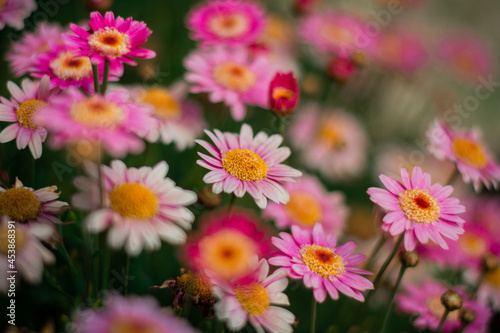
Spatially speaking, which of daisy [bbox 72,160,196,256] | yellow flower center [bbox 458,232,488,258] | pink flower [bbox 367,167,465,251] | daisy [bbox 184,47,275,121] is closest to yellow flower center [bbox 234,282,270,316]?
daisy [bbox 72,160,196,256]

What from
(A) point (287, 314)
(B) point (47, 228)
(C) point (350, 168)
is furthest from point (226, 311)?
(C) point (350, 168)

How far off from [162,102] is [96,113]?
58 centimetres

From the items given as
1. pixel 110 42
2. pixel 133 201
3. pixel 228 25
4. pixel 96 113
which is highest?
pixel 228 25

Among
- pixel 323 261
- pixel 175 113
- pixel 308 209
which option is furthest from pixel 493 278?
pixel 175 113

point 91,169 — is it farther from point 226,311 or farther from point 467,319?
point 467,319

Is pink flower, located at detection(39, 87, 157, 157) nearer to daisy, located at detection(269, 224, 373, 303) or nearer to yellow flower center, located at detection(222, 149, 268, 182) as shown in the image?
yellow flower center, located at detection(222, 149, 268, 182)

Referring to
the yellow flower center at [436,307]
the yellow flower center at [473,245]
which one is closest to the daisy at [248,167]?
the yellow flower center at [436,307]

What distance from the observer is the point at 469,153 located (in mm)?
987

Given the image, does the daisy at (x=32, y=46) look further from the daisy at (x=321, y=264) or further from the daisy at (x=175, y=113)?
the daisy at (x=321, y=264)

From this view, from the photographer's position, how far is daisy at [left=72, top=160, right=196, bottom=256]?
1.91 ft

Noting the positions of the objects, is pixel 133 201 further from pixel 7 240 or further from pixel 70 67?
pixel 70 67

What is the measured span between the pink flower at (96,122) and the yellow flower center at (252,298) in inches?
9.6

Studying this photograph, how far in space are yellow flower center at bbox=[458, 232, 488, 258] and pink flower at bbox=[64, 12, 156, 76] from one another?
88 cm

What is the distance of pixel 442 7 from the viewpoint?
10.4 ft
